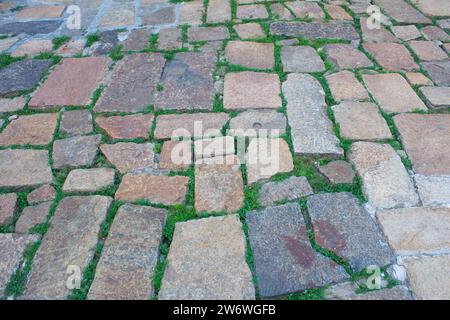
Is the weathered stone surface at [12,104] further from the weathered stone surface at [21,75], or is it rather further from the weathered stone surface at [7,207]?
the weathered stone surface at [7,207]

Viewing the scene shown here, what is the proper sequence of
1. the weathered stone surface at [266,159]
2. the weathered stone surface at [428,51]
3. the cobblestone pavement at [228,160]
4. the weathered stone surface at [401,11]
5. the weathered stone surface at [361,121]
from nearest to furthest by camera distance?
the cobblestone pavement at [228,160]
the weathered stone surface at [266,159]
the weathered stone surface at [361,121]
the weathered stone surface at [428,51]
the weathered stone surface at [401,11]

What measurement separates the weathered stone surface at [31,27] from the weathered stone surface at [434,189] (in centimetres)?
382

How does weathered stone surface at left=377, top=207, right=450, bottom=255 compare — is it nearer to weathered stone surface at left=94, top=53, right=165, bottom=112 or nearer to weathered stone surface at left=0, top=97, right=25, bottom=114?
weathered stone surface at left=94, top=53, right=165, bottom=112

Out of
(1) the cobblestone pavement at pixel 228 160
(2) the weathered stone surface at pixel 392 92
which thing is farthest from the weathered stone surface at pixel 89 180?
(2) the weathered stone surface at pixel 392 92

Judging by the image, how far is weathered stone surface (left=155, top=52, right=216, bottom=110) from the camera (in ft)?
9.54

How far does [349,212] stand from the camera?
2.09 meters

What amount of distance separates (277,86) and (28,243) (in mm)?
2057

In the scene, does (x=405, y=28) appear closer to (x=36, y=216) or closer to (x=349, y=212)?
(x=349, y=212)

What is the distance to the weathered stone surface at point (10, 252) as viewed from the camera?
186cm

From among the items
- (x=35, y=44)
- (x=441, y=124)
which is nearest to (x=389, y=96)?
(x=441, y=124)

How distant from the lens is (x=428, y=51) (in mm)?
3490

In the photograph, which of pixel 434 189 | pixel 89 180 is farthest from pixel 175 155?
pixel 434 189

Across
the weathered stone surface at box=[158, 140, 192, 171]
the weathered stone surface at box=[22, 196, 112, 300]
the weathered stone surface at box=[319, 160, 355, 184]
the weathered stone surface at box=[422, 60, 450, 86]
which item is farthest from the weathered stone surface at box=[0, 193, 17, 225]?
the weathered stone surface at box=[422, 60, 450, 86]
